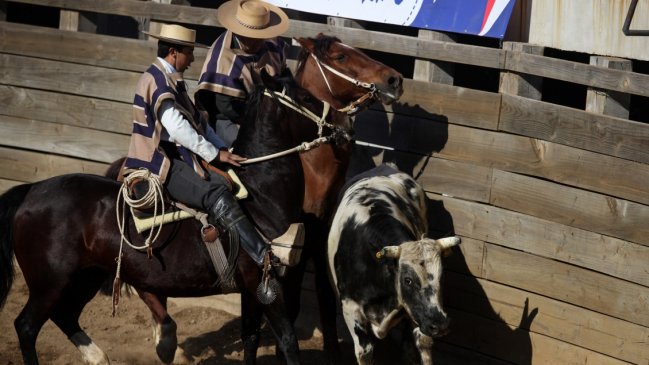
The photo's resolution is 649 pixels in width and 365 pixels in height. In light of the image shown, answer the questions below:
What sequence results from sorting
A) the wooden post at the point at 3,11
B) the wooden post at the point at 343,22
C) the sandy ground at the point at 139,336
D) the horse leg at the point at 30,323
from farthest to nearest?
the wooden post at the point at 3,11 < the wooden post at the point at 343,22 < the sandy ground at the point at 139,336 < the horse leg at the point at 30,323

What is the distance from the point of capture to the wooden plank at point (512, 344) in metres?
6.45

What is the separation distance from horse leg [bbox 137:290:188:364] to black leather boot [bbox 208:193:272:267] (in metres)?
1.48

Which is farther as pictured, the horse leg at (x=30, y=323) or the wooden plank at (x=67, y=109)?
the wooden plank at (x=67, y=109)

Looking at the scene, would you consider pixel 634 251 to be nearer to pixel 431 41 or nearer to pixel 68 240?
pixel 431 41

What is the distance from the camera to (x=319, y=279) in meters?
7.34

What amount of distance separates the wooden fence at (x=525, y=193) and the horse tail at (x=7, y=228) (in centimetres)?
242

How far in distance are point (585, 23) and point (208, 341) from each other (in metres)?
4.21

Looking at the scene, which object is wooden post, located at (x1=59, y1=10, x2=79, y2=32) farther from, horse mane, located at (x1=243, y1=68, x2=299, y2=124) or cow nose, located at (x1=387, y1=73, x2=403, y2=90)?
cow nose, located at (x1=387, y1=73, x2=403, y2=90)

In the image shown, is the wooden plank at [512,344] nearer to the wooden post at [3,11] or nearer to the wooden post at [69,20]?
the wooden post at [69,20]

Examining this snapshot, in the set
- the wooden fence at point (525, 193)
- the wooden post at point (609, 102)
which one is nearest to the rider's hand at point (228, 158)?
the wooden fence at point (525, 193)

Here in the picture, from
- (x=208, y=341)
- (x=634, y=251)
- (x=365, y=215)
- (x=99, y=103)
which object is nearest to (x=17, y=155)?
(x=99, y=103)

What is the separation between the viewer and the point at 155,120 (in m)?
6.11

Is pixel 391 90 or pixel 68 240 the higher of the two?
pixel 391 90

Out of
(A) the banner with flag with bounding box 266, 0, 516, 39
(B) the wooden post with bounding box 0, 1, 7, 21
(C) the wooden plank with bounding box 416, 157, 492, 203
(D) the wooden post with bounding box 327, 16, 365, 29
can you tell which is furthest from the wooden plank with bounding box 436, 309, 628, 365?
A: (B) the wooden post with bounding box 0, 1, 7, 21
